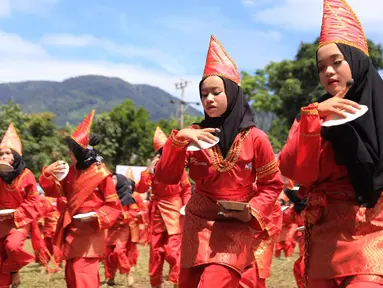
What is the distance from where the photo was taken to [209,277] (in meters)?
3.87

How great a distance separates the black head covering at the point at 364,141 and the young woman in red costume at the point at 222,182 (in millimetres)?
915

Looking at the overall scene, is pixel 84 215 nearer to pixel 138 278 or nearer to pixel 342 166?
pixel 342 166

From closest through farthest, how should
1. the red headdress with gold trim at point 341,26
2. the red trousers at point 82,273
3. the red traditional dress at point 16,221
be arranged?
the red headdress with gold trim at point 341,26 < the red trousers at point 82,273 < the red traditional dress at point 16,221

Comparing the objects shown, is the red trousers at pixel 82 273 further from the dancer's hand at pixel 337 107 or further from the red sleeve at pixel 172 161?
the dancer's hand at pixel 337 107

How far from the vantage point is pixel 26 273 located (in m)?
11.5

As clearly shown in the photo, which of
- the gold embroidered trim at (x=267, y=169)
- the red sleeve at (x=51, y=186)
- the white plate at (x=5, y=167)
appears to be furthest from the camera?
the white plate at (x=5, y=167)

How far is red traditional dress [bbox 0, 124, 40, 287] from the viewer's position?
720 cm

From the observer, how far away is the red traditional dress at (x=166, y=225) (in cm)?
912

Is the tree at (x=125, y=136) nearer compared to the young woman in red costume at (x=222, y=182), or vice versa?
the young woman in red costume at (x=222, y=182)

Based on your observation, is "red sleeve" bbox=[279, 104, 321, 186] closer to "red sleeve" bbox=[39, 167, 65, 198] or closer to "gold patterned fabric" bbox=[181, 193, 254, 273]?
"gold patterned fabric" bbox=[181, 193, 254, 273]

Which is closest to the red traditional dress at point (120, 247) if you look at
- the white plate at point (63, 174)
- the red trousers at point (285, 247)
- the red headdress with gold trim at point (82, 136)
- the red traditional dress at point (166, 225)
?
the red traditional dress at point (166, 225)

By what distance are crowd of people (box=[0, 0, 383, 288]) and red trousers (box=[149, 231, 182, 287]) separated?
282cm

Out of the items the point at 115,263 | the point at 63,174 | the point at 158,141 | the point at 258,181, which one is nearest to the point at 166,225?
the point at 115,263

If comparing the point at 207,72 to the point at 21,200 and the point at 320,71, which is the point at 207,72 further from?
the point at 21,200
